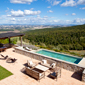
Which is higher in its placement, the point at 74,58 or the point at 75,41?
the point at 74,58

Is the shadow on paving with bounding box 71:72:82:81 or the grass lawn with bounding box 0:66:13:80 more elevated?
the grass lawn with bounding box 0:66:13:80

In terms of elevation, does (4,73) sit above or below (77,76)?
above

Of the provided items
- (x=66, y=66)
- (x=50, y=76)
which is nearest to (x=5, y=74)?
(x=50, y=76)

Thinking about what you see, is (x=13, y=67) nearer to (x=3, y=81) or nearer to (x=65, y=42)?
(x=3, y=81)

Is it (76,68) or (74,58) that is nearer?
(76,68)

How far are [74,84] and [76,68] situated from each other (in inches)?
64.5

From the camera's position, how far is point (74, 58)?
10.3m

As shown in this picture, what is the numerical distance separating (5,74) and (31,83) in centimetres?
230

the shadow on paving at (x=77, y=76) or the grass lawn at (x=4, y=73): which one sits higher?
the grass lawn at (x=4, y=73)

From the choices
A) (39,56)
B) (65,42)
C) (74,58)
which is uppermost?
(39,56)

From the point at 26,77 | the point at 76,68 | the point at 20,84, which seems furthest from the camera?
the point at 76,68

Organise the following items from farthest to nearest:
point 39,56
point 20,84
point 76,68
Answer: point 39,56, point 76,68, point 20,84

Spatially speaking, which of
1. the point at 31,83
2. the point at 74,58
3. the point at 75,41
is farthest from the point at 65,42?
the point at 31,83

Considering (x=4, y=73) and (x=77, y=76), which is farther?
(x=4, y=73)
